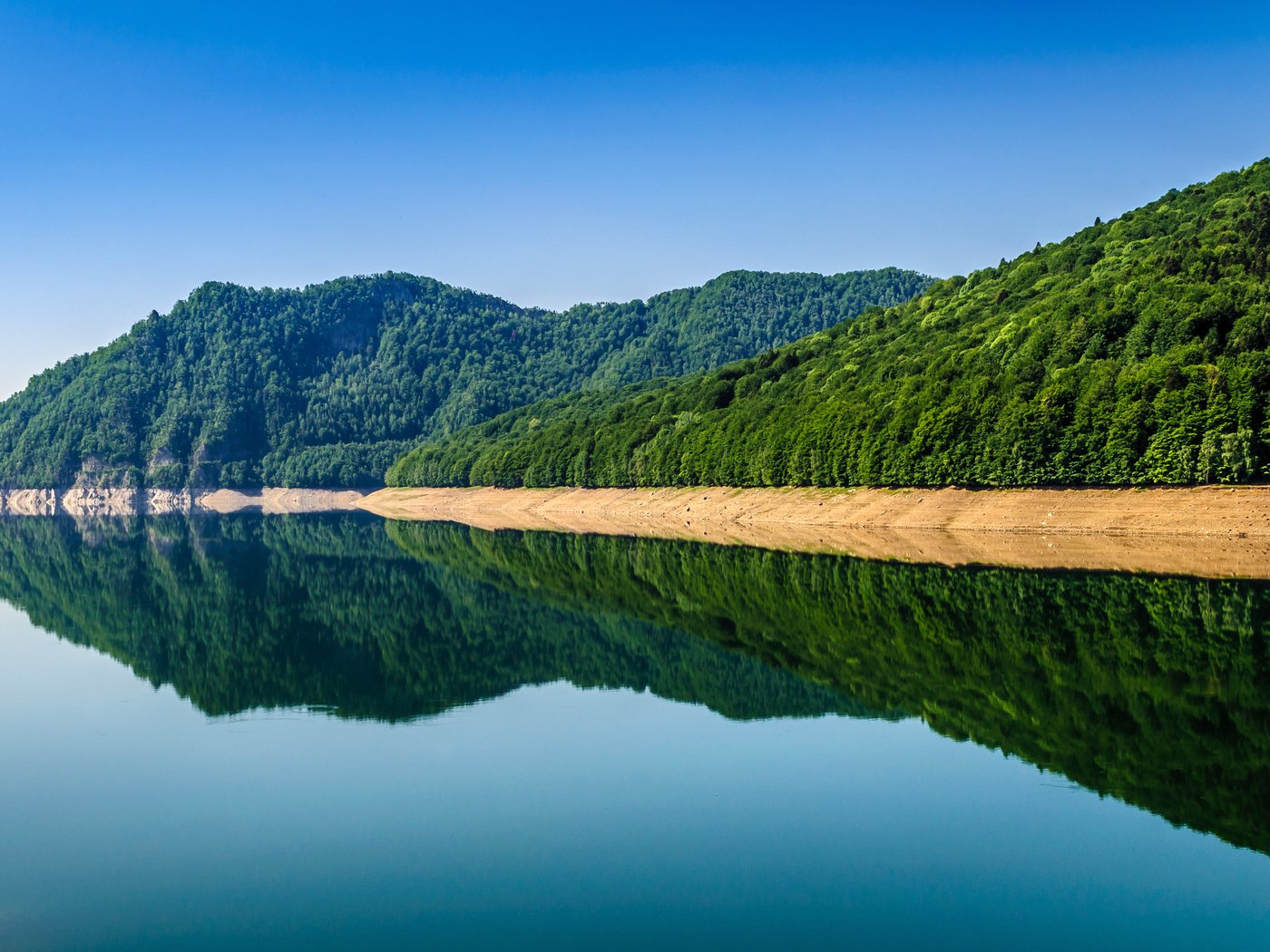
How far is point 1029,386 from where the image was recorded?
82.8 m

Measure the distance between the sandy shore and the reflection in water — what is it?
6372mm

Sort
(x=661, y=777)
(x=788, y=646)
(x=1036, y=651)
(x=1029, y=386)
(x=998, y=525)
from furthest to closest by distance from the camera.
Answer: (x=1029, y=386)
(x=998, y=525)
(x=788, y=646)
(x=1036, y=651)
(x=661, y=777)

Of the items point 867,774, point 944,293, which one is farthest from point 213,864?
point 944,293

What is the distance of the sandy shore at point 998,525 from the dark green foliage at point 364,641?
23.0 metres

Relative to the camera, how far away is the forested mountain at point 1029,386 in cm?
6812

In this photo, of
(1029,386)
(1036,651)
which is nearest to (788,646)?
(1036,651)

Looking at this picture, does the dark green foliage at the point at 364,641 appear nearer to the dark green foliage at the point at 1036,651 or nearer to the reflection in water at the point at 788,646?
the reflection in water at the point at 788,646

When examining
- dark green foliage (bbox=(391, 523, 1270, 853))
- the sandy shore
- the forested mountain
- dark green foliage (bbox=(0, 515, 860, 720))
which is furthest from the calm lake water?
the forested mountain

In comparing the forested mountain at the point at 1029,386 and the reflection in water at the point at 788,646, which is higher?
the forested mountain at the point at 1029,386

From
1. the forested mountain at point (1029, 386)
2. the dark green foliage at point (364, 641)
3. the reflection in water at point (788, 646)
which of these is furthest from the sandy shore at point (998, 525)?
the dark green foliage at point (364, 641)

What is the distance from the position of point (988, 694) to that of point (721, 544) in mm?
48190

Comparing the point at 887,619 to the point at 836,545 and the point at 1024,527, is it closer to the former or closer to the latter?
the point at 836,545

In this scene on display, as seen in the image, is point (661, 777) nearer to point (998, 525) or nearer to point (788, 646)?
point (788, 646)

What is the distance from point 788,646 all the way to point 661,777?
43.8ft
